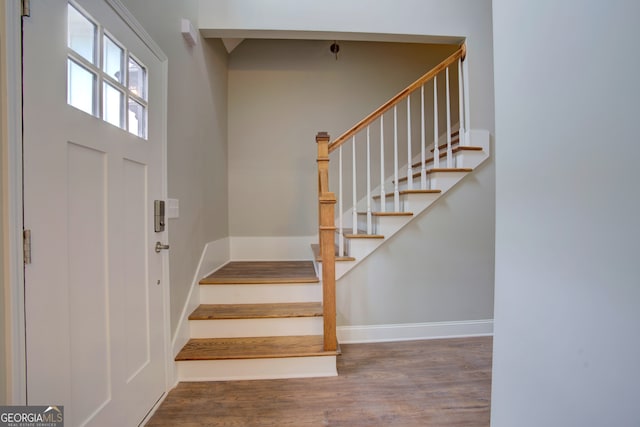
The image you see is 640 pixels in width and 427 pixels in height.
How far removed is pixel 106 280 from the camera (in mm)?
1172

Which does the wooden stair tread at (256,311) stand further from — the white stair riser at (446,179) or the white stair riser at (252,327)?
the white stair riser at (446,179)

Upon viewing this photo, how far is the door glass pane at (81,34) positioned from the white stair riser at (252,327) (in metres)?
1.70

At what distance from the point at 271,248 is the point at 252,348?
1.50 m

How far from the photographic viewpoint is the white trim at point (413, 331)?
2326mm

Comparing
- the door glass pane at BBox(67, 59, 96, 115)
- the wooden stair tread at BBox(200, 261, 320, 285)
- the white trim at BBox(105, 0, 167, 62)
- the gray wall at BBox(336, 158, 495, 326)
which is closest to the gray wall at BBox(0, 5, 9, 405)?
the door glass pane at BBox(67, 59, 96, 115)

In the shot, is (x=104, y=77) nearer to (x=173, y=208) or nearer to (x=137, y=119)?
(x=137, y=119)

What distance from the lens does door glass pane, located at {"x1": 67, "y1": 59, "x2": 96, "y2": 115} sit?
1010mm

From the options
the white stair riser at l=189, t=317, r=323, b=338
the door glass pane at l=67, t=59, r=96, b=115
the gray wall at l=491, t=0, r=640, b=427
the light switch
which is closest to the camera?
the gray wall at l=491, t=0, r=640, b=427

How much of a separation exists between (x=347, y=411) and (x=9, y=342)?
1510mm

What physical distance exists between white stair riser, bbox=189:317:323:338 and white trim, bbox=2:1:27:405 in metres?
1.17

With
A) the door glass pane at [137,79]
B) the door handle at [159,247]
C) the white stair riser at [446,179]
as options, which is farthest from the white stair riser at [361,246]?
the door glass pane at [137,79]

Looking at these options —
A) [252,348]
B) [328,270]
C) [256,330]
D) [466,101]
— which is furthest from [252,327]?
A: [466,101]

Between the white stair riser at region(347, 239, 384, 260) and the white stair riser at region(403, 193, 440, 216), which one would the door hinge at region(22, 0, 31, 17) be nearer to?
the white stair riser at region(347, 239, 384, 260)

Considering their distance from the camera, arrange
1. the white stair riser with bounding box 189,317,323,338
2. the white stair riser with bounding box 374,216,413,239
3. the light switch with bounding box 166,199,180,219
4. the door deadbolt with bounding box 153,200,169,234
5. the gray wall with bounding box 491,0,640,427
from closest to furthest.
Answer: the gray wall with bounding box 491,0,640,427
the door deadbolt with bounding box 153,200,169,234
the light switch with bounding box 166,199,180,219
the white stair riser with bounding box 189,317,323,338
the white stair riser with bounding box 374,216,413,239
